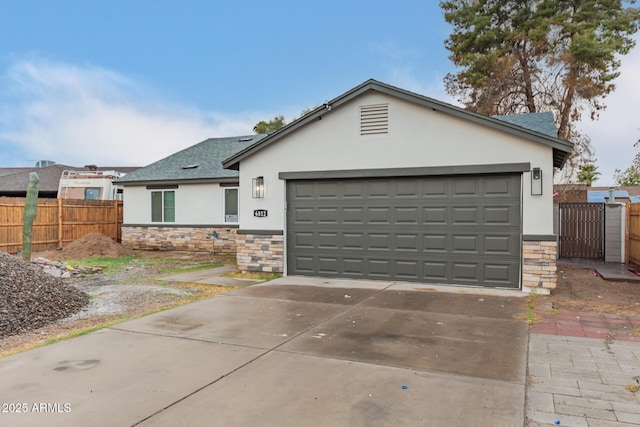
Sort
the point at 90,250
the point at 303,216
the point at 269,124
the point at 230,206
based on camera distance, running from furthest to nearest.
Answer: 1. the point at 269,124
2. the point at 230,206
3. the point at 90,250
4. the point at 303,216

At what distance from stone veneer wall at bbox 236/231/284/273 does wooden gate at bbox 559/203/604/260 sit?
998 centimetres

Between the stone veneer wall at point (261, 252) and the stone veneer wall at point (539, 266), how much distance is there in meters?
5.61

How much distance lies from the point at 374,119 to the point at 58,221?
1433 centimetres

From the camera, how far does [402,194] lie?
9.38m

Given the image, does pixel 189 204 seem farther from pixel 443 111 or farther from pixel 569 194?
pixel 569 194

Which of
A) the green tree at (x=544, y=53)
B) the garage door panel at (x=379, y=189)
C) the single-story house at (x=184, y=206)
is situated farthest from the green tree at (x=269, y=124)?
the garage door panel at (x=379, y=189)

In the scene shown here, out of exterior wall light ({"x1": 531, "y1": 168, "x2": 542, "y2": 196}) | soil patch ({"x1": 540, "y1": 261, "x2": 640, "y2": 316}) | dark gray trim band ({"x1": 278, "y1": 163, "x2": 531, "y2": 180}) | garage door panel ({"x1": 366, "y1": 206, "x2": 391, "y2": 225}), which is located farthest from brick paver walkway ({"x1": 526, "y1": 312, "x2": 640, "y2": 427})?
garage door panel ({"x1": 366, "y1": 206, "x2": 391, "y2": 225})

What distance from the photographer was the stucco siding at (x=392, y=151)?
27.1 feet

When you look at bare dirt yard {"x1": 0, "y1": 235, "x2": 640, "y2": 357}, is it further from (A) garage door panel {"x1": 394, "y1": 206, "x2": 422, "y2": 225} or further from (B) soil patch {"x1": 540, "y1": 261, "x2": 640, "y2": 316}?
(A) garage door panel {"x1": 394, "y1": 206, "x2": 422, "y2": 225}

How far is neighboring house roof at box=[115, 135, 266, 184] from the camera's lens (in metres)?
16.3

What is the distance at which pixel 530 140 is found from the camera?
324 inches

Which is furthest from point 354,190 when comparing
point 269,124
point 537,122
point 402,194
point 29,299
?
point 269,124

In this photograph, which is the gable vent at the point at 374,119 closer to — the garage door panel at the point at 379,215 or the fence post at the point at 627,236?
the garage door panel at the point at 379,215

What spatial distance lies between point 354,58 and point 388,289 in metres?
15.6
